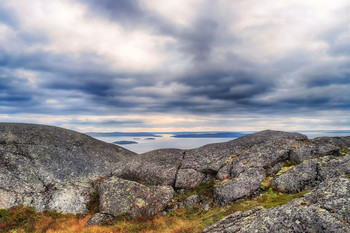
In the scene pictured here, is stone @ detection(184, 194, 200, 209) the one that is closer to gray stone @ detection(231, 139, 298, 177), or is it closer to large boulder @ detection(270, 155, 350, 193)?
gray stone @ detection(231, 139, 298, 177)

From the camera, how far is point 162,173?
2392cm

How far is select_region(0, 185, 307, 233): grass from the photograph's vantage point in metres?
15.9

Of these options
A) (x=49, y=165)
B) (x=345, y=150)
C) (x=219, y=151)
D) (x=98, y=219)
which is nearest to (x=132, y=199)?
(x=98, y=219)

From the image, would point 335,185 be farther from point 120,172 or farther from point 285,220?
point 120,172

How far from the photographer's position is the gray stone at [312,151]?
20016 millimetres

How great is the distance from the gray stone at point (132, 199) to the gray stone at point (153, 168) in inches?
86.7

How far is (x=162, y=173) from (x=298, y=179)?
1338cm

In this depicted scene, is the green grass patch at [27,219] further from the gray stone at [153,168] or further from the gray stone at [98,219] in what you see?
the gray stone at [153,168]

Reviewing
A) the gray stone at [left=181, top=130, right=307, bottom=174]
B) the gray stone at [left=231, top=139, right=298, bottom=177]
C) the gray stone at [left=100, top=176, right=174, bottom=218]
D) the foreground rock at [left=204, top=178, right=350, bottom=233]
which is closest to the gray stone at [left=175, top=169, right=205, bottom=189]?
the gray stone at [left=181, top=130, right=307, bottom=174]

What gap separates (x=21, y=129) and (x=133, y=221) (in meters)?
20.8

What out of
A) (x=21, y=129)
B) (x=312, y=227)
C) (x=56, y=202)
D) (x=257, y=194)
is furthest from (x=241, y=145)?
(x=21, y=129)

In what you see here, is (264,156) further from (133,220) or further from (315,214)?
(133,220)

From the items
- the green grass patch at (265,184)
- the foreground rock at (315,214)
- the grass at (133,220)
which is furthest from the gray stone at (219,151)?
the foreground rock at (315,214)

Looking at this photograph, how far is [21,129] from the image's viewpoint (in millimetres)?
28156
